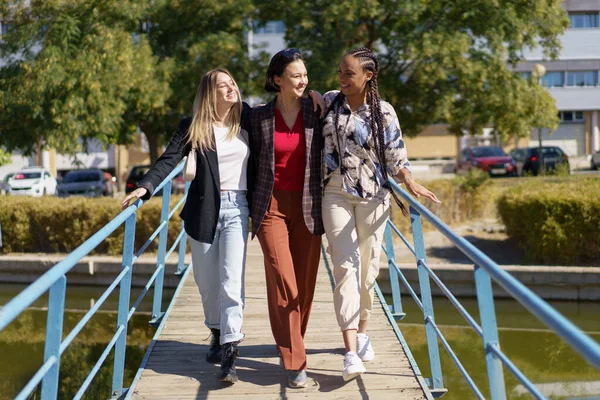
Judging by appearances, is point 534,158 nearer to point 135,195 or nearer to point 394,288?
point 394,288

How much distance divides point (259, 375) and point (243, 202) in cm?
98

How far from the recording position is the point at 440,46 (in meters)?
16.2

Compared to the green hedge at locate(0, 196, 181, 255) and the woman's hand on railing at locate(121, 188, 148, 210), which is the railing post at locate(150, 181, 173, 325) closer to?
the woman's hand on railing at locate(121, 188, 148, 210)

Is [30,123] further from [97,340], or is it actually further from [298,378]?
[298,378]

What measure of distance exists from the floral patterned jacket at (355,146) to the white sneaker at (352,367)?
0.83 metres

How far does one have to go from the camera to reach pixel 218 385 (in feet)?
15.0

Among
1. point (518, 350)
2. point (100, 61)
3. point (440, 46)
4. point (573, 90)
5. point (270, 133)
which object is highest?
point (573, 90)

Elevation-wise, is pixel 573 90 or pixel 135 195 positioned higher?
pixel 573 90

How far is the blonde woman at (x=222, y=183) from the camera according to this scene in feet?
14.8

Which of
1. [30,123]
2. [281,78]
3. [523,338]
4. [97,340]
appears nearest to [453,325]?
[523,338]

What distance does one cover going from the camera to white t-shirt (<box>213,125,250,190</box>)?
14.8ft

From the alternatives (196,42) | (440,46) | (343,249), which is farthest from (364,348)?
(196,42)

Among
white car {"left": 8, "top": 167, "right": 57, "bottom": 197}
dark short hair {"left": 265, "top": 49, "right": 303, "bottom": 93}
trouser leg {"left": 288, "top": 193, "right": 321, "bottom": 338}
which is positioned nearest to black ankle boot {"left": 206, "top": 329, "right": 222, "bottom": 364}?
trouser leg {"left": 288, "top": 193, "right": 321, "bottom": 338}

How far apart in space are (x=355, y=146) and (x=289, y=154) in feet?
1.13
